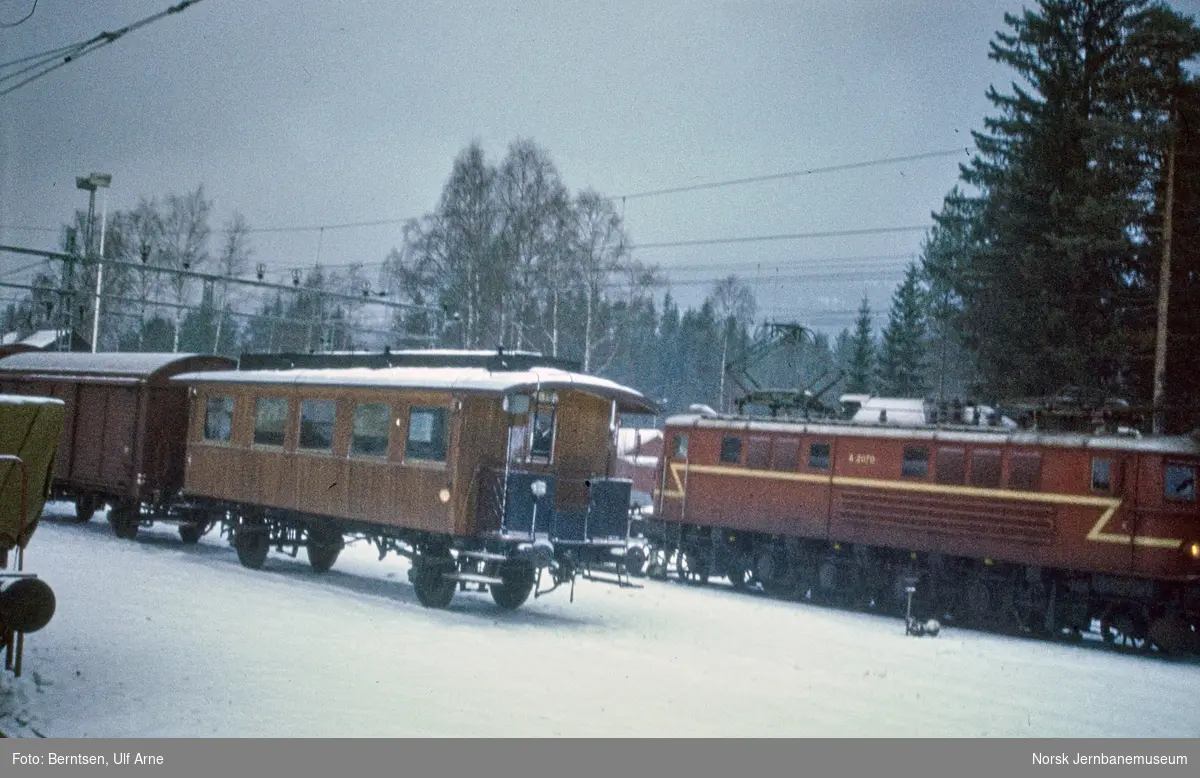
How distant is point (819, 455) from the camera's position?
19.4 meters

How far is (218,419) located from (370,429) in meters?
4.38

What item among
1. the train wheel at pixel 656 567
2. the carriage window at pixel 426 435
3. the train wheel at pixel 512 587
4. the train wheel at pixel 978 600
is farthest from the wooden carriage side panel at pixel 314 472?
the train wheel at pixel 978 600

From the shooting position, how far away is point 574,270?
105 ft

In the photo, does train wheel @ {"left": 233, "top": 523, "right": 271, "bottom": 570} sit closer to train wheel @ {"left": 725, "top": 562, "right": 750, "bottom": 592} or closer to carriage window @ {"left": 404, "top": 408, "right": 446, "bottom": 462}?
carriage window @ {"left": 404, "top": 408, "right": 446, "bottom": 462}

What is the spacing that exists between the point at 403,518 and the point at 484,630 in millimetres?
2388

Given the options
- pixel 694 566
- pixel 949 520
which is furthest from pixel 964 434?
pixel 694 566

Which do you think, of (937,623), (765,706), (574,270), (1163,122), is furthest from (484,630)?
(574,270)

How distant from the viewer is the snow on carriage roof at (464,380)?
45.4 ft

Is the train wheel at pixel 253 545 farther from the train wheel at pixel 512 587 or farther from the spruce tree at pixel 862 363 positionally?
the spruce tree at pixel 862 363

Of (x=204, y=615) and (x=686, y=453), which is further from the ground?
(x=686, y=453)

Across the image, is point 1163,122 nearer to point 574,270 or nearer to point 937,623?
point 937,623

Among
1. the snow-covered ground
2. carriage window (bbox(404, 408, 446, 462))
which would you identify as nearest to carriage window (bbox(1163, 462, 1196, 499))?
the snow-covered ground

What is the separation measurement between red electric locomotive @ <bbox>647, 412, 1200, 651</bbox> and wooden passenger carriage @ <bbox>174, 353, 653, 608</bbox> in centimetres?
529

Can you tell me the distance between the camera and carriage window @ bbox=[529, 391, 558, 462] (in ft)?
46.9
